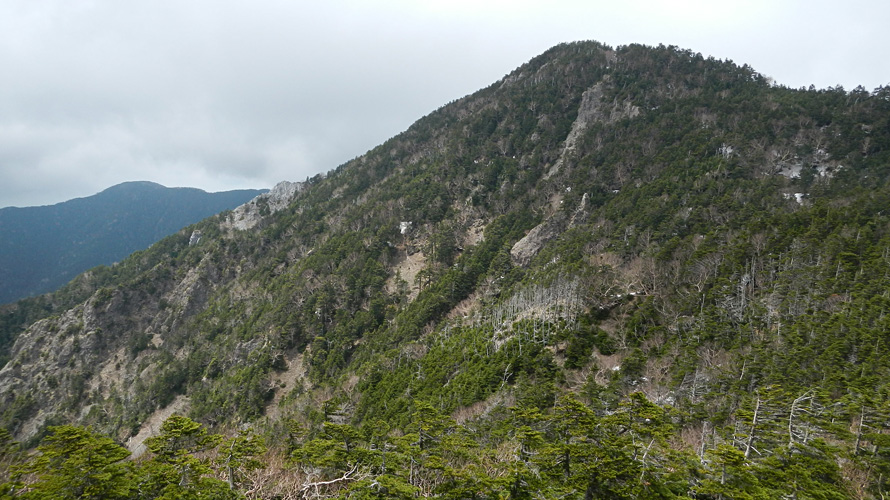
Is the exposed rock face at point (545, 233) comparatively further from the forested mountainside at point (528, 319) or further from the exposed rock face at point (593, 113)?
the exposed rock face at point (593, 113)

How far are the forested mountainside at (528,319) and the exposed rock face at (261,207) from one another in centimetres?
140

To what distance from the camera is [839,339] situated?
34.1 m

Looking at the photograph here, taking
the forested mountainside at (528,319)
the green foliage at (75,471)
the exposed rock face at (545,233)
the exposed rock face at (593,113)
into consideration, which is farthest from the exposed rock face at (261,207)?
Result: the green foliage at (75,471)

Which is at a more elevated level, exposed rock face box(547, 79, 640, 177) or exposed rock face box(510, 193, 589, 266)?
exposed rock face box(547, 79, 640, 177)

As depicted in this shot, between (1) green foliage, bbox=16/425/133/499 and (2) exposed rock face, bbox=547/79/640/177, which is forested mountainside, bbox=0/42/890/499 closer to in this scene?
(1) green foliage, bbox=16/425/133/499

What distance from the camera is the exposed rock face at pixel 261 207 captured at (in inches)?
6112

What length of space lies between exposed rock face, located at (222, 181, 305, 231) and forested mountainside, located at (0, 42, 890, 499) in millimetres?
1399

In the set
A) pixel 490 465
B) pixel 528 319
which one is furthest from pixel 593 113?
pixel 490 465

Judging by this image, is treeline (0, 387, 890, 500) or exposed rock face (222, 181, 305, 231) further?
exposed rock face (222, 181, 305, 231)

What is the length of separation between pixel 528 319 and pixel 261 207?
455 feet

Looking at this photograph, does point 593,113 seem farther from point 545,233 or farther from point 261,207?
point 261,207

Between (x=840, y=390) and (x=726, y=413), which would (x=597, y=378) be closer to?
(x=726, y=413)

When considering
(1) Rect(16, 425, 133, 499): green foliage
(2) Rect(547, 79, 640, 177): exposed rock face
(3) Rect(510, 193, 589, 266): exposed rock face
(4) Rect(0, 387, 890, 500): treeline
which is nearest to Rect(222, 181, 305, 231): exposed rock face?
(2) Rect(547, 79, 640, 177): exposed rock face

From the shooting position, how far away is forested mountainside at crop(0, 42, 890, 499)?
16938mm
